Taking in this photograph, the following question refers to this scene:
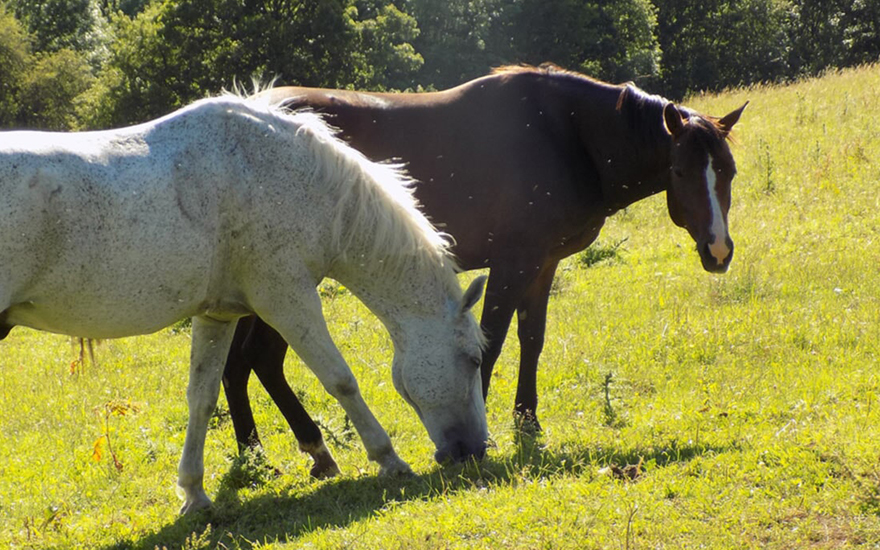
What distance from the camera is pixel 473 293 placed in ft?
17.5

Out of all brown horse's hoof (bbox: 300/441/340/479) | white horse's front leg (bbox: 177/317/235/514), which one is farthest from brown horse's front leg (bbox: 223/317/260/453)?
white horse's front leg (bbox: 177/317/235/514)

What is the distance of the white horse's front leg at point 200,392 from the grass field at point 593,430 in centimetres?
17

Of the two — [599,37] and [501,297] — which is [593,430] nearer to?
[501,297]

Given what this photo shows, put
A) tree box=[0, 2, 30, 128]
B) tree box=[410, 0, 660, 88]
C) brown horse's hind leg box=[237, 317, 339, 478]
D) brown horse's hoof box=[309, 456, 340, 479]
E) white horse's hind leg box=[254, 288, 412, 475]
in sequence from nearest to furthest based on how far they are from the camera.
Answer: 1. white horse's hind leg box=[254, 288, 412, 475]
2. brown horse's hoof box=[309, 456, 340, 479]
3. brown horse's hind leg box=[237, 317, 339, 478]
4. tree box=[0, 2, 30, 128]
5. tree box=[410, 0, 660, 88]

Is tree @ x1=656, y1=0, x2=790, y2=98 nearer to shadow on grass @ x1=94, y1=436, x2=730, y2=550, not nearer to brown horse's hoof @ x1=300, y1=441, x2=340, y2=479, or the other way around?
brown horse's hoof @ x1=300, y1=441, x2=340, y2=479

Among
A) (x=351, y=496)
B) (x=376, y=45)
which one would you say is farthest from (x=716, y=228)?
(x=376, y=45)

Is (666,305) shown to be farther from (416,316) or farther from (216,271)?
(216,271)

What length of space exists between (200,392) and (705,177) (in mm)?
3309

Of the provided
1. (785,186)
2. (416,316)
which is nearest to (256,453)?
(416,316)

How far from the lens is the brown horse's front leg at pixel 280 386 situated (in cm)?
606

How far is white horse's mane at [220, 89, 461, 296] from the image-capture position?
16.7 ft

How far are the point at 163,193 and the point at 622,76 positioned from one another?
40854 millimetres

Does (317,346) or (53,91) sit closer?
(317,346)

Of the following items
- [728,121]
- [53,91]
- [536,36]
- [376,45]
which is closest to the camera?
[728,121]
